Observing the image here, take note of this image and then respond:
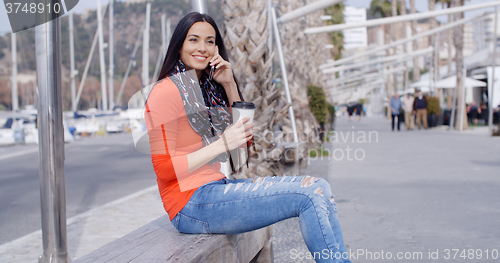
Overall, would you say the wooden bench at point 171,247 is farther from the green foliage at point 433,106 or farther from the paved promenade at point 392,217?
the green foliage at point 433,106

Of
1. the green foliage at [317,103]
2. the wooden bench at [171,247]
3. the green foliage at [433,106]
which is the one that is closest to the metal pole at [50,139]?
the wooden bench at [171,247]

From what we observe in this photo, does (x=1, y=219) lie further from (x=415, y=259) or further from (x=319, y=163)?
(x=319, y=163)

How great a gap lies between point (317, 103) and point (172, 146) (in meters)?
10.9

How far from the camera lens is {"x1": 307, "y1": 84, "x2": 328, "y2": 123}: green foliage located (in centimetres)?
1272

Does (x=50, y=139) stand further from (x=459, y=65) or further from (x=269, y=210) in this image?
(x=459, y=65)

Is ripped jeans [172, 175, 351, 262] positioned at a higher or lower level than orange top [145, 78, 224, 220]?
lower

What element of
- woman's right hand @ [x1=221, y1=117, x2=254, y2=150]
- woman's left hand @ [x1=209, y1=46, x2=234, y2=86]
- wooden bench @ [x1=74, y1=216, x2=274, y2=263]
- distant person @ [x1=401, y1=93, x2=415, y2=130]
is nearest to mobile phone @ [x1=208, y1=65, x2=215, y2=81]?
woman's left hand @ [x1=209, y1=46, x2=234, y2=86]

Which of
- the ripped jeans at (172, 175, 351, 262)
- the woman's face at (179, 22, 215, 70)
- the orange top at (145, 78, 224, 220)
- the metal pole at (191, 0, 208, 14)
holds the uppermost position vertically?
the metal pole at (191, 0, 208, 14)

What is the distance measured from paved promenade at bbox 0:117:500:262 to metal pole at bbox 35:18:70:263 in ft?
2.57

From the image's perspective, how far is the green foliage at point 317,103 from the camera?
41.7 feet

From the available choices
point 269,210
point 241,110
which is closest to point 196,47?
point 241,110

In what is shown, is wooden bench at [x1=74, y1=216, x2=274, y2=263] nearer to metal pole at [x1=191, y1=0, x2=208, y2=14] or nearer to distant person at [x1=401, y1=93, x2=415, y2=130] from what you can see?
metal pole at [x1=191, y1=0, x2=208, y2=14]

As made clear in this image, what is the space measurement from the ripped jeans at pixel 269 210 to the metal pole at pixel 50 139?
1.28m

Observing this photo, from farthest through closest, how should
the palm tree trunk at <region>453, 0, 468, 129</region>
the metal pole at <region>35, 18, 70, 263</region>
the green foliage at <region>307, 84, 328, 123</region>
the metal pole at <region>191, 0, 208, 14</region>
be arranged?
the palm tree trunk at <region>453, 0, 468, 129</region> < the green foliage at <region>307, 84, 328, 123</region> < the metal pole at <region>191, 0, 208, 14</region> < the metal pole at <region>35, 18, 70, 263</region>
